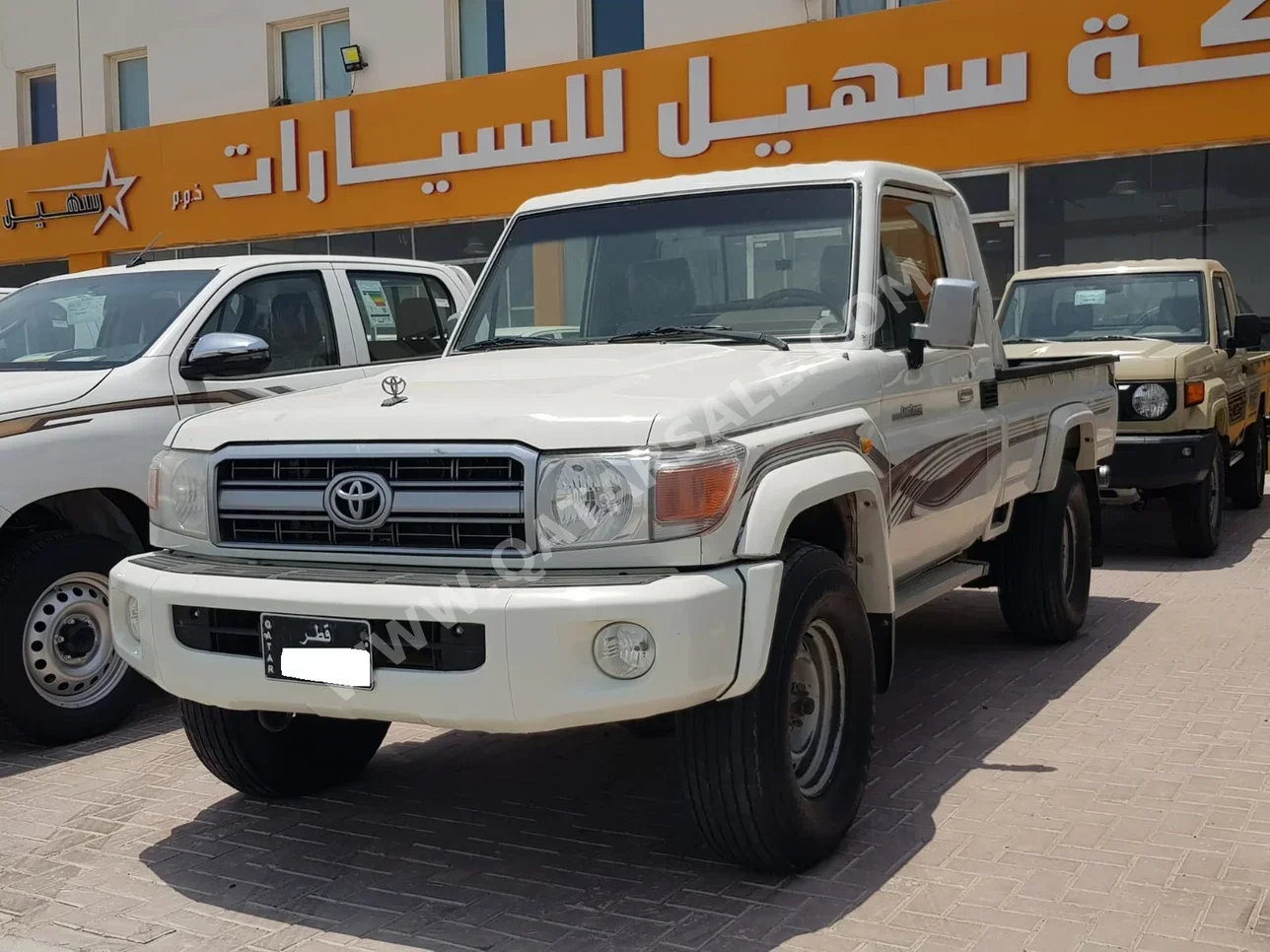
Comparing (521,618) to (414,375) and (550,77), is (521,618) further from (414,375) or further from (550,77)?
(550,77)

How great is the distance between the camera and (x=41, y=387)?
577cm

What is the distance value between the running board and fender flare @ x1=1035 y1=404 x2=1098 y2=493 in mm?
687

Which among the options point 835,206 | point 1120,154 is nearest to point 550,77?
point 1120,154

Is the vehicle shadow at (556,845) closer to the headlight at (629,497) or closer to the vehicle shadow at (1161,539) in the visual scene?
the headlight at (629,497)

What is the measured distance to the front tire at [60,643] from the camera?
18.2 ft

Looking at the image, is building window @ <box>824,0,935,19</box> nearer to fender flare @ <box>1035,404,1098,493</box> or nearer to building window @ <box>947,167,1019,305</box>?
building window @ <box>947,167,1019,305</box>

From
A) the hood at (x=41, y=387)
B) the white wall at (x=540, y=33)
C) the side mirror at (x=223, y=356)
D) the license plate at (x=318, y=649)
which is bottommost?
the license plate at (x=318, y=649)

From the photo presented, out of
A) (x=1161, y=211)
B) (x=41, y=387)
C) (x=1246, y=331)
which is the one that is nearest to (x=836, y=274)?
(x=41, y=387)

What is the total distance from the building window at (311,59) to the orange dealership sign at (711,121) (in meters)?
0.80

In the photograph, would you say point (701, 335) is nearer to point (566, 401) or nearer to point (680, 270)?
point (680, 270)

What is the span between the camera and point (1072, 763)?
16.6ft

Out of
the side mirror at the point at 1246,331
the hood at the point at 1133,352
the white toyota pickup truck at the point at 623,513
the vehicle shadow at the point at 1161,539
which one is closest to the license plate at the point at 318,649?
the white toyota pickup truck at the point at 623,513

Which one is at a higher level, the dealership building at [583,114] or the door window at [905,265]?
the dealership building at [583,114]

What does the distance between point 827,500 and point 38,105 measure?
22.3 m
